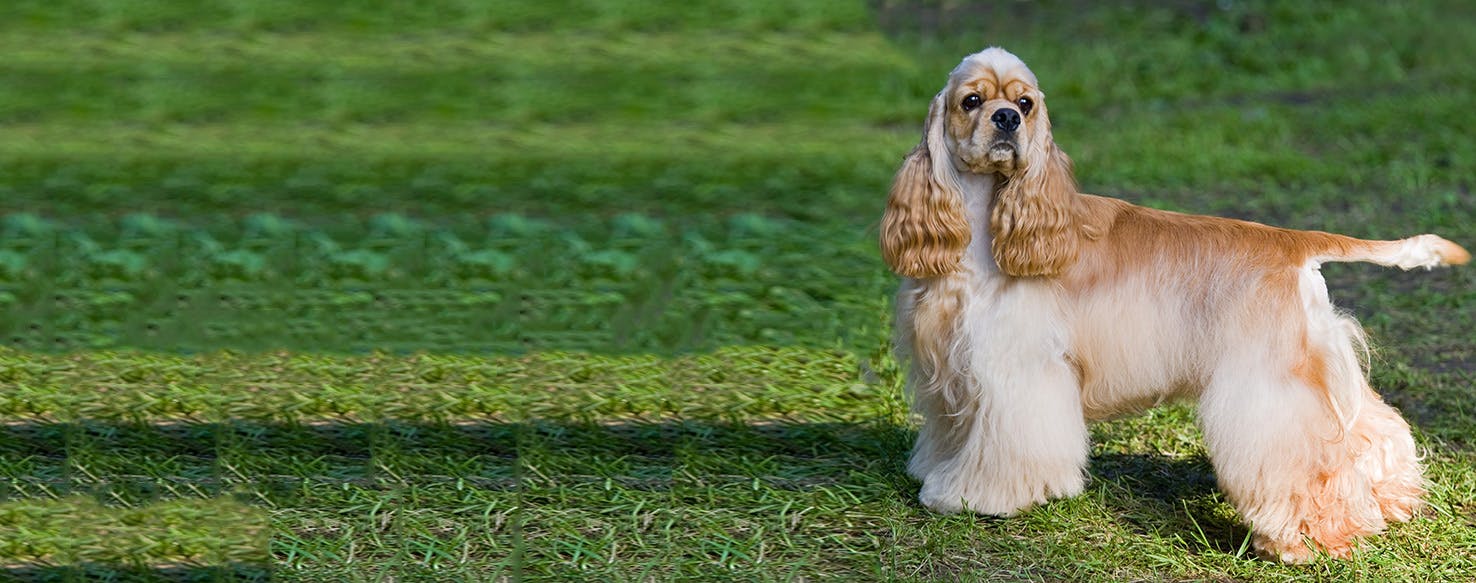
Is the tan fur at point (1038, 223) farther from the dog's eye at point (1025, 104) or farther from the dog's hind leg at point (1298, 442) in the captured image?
the dog's hind leg at point (1298, 442)

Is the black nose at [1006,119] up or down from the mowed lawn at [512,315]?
up

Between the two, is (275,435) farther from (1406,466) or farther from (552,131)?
(1406,466)

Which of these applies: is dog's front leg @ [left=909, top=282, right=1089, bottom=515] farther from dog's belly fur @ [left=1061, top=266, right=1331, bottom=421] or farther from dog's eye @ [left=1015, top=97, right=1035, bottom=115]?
dog's eye @ [left=1015, top=97, right=1035, bottom=115]

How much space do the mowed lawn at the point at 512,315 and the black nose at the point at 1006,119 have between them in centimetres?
156

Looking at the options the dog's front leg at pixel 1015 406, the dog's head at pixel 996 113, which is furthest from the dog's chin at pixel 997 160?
the dog's front leg at pixel 1015 406

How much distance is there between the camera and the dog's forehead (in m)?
5.18

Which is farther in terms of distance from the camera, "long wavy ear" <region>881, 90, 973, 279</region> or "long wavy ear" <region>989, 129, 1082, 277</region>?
"long wavy ear" <region>881, 90, 973, 279</region>

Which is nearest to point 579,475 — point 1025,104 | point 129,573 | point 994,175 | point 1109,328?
point 129,573

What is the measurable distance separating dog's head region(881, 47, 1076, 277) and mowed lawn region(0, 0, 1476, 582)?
1.09 metres

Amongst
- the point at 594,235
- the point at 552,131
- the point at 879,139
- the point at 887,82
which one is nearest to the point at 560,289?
the point at 594,235

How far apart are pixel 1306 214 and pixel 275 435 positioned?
25.5 ft

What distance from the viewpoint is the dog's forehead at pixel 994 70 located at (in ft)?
17.0

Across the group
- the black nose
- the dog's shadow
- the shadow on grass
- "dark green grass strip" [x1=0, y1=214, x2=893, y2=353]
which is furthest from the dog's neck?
the shadow on grass

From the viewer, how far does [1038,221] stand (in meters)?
5.17
